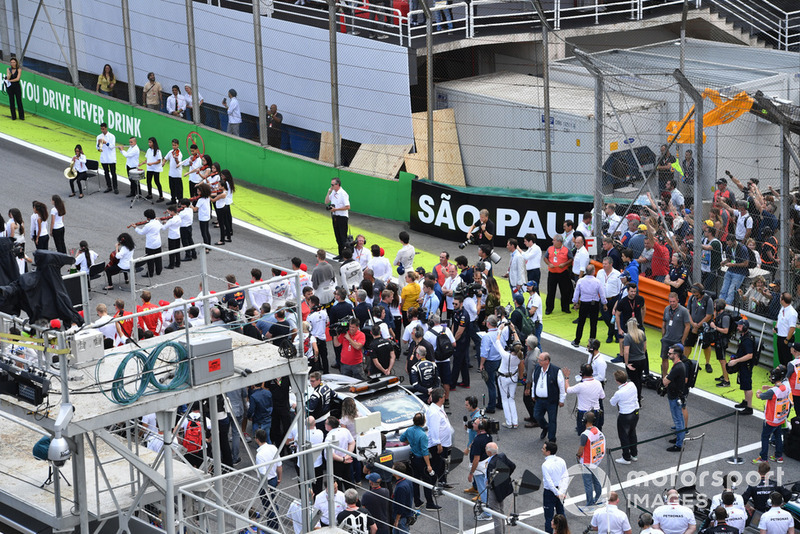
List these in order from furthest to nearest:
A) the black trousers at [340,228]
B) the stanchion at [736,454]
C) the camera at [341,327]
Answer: the black trousers at [340,228]
the camera at [341,327]
the stanchion at [736,454]

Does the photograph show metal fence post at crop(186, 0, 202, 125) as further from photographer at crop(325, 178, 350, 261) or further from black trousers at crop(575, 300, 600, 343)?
black trousers at crop(575, 300, 600, 343)

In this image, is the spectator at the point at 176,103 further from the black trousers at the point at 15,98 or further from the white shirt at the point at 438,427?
the white shirt at the point at 438,427

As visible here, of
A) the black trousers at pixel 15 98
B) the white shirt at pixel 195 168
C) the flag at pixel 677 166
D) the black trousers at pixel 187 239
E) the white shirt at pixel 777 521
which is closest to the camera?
the white shirt at pixel 777 521

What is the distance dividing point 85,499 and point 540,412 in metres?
7.79

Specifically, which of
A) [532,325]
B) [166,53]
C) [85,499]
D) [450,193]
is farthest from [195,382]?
[166,53]

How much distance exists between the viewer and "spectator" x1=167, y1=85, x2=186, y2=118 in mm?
30188

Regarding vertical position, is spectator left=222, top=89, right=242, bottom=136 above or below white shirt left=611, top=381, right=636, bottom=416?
above

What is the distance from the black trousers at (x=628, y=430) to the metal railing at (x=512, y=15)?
40.8ft

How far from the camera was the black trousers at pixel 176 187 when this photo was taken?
→ 25.8 metres

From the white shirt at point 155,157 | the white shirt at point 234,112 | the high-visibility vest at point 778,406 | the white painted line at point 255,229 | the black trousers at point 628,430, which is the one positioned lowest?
the black trousers at point 628,430

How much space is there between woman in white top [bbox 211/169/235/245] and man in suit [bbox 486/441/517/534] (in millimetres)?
10484

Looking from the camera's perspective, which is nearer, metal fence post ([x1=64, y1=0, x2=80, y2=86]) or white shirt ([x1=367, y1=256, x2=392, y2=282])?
white shirt ([x1=367, y1=256, x2=392, y2=282])

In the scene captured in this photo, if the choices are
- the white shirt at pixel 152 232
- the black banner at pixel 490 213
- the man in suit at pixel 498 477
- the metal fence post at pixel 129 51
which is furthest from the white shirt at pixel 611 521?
the metal fence post at pixel 129 51

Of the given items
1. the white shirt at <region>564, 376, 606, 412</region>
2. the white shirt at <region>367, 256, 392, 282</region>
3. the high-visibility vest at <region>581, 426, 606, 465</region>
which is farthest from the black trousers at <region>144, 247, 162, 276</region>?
the high-visibility vest at <region>581, 426, 606, 465</region>
